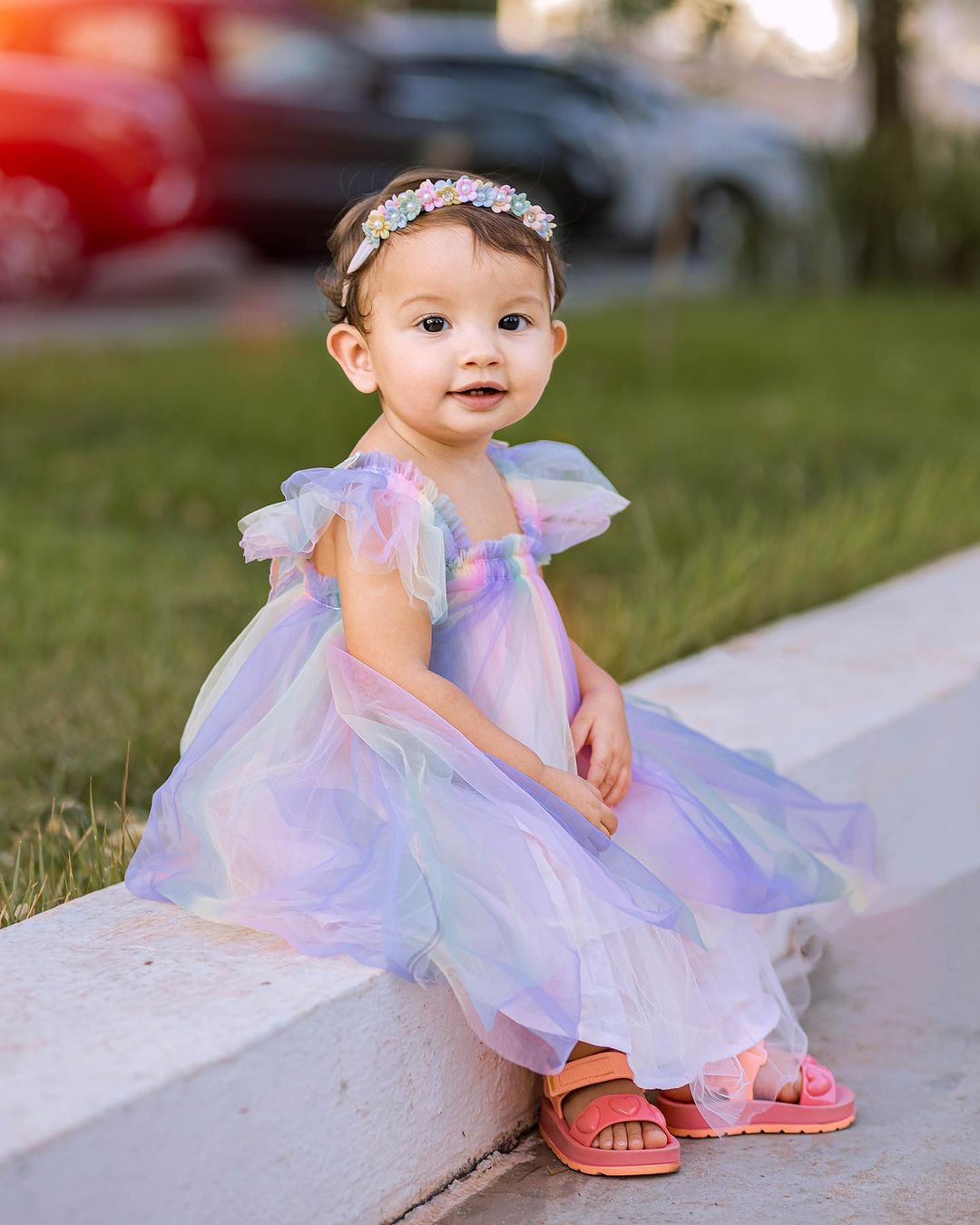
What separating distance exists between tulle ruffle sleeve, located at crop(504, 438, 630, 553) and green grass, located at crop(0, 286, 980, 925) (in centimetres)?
74

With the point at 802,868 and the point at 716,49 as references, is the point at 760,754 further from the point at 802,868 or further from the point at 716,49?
the point at 716,49

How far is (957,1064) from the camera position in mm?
2369

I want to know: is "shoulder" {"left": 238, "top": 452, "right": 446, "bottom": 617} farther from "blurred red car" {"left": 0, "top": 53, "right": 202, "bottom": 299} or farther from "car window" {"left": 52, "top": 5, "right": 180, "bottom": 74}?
"car window" {"left": 52, "top": 5, "right": 180, "bottom": 74}

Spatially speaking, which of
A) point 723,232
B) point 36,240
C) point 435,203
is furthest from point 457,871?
point 723,232

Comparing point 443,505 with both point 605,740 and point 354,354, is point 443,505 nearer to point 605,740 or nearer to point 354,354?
point 354,354

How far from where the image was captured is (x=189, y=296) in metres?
11.3

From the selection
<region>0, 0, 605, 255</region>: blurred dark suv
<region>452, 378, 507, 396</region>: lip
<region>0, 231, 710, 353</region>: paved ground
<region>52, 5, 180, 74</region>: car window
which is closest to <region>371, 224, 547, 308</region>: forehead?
<region>452, 378, 507, 396</region>: lip

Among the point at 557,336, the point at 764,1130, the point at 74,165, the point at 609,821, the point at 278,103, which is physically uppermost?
the point at 278,103

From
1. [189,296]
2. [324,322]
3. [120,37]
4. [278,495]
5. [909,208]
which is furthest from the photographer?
[909,208]

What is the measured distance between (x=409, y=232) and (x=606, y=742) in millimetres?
702

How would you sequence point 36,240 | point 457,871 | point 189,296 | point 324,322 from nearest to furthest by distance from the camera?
point 457,871, point 324,322, point 36,240, point 189,296

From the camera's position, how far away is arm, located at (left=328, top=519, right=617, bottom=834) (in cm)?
207

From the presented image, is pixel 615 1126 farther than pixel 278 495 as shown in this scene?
No

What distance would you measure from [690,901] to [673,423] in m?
4.33
